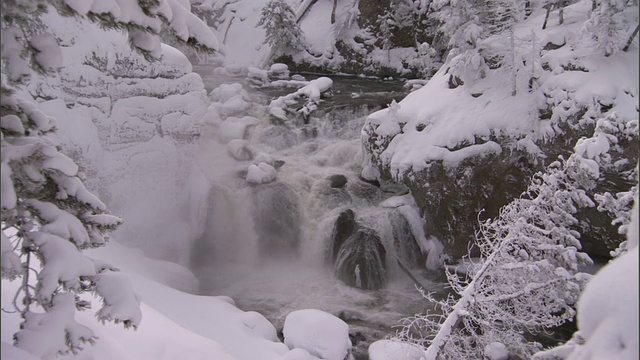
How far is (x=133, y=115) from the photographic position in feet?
41.0

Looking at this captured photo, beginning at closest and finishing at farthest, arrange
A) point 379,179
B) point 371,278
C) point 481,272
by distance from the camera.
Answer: point 481,272 → point 371,278 → point 379,179

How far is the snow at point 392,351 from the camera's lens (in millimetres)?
8000

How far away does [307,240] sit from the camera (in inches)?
583

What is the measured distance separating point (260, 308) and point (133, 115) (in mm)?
6391

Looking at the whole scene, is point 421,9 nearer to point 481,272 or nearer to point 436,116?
point 436,116

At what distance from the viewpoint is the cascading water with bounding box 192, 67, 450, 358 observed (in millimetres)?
12664

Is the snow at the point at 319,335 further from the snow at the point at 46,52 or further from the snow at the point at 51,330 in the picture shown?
the snow at the point at 46,52

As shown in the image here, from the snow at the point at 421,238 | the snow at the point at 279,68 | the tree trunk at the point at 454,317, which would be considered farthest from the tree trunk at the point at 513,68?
the snow at the point at 279,68

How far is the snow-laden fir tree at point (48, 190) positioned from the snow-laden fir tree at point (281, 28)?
29422mm

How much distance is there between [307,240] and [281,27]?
70.5 ft

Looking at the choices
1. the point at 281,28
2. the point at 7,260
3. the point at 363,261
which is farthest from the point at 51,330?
the point at 281,28

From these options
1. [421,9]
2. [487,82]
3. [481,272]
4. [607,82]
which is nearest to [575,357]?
[481,272]

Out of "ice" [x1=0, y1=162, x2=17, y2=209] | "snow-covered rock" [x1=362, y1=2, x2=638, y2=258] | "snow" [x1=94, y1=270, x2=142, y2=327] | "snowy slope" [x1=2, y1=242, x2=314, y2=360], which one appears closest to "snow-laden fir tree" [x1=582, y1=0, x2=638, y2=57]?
"snow-covered rock" [x1=362, y1=2, x2=638, y2=258]

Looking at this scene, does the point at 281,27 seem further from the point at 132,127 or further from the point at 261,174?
the point at 132,127
